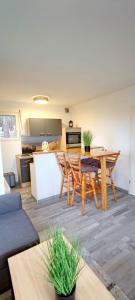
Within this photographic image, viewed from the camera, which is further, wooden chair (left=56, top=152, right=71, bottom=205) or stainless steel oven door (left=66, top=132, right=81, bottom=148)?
stainless steel oven door (left=66, top=132, right=81, bottom=148)

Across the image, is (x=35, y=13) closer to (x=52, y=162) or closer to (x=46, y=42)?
(x=46, y=42)

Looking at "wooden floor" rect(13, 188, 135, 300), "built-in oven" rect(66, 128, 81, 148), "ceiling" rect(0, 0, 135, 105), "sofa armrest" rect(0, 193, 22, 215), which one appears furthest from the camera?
"built-in oven" rect(66, 128, 81, 148)

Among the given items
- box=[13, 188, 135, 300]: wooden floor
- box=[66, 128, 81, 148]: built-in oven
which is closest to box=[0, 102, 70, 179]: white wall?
box=[66, 128, 81, 148]: built-in oven

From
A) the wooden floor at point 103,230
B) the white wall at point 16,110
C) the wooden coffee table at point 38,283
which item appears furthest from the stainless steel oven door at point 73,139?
the wooden coffee table at point 38,283

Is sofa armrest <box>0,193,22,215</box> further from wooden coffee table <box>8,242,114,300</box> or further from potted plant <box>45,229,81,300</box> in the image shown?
potted plant <box>45,229,81,300</box>

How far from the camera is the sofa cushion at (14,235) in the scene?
50.7 inches

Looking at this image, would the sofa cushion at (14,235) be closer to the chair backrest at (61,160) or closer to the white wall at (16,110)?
the chair backrest at (61,160)

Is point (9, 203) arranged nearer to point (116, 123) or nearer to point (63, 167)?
point (63, 167)

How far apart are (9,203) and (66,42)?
2.07 metres

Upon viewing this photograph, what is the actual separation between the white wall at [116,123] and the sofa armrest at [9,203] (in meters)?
2.52

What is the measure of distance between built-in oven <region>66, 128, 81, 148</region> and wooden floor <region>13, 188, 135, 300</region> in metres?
1.90

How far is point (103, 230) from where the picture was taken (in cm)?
215

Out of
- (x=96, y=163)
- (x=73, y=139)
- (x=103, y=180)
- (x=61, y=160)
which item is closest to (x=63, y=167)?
(x=61, y=160)

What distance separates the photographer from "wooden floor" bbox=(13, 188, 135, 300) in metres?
1.49
